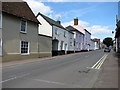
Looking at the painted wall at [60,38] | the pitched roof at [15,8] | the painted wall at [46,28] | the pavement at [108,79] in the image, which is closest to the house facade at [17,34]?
the pitched roof at [15,8]

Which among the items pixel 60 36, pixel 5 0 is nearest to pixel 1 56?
pixel 5 0

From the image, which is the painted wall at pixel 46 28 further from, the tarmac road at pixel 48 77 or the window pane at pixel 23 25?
the tarmac road at pixel 48 77

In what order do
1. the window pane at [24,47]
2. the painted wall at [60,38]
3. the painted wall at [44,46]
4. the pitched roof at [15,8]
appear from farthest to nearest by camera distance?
the painted wall at [60,38] < the painted wall at [44,46] < the window pane at [24,47] < the pitched roof at [15,8]

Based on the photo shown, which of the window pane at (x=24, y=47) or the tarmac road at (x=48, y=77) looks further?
the window pane at (x=24, y=47)

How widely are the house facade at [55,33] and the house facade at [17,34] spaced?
585 centimetres

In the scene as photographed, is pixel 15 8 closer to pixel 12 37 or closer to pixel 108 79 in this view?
pixel 12 37

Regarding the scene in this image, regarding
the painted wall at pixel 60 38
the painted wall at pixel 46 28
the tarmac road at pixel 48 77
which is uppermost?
the painted wall at pixel 46 28

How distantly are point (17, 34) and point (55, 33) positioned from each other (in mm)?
11206

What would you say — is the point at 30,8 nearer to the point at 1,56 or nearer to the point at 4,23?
the point at 4,23

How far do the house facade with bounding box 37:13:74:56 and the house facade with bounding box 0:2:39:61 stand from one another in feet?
19.2

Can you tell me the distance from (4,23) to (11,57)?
394 centimetres

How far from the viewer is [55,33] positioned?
25312mm

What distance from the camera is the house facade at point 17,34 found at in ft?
43.9

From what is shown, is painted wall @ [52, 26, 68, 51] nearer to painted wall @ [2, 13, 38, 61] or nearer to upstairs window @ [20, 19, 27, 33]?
painted wall @ [2, 13, 38, 61]
